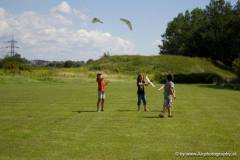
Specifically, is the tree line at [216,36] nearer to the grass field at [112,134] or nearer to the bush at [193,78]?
the bush at [193,78]

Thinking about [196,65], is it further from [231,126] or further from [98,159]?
[98,159]

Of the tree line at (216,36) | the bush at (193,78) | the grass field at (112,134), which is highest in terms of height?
the tree line at (216,36)

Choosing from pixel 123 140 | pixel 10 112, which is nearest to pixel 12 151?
pixel 123 140

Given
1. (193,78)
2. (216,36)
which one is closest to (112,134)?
(193,78)

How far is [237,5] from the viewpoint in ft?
360

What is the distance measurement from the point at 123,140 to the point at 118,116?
685 centimetres

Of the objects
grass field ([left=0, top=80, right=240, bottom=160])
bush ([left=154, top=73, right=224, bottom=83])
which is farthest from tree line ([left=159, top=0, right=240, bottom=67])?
grass field ([left=0, top=80, right=240, bottom=160])

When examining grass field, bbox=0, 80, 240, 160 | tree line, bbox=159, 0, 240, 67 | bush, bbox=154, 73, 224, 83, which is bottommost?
grass field, bbox=0, 80, 240, 160

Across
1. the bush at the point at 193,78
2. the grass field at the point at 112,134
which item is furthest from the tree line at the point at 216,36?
the grass field at the point at 112,134

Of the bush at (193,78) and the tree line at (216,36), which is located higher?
the tree line at (216,36)

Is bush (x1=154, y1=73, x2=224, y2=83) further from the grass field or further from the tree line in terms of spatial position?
the grass field

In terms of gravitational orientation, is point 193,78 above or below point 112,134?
above

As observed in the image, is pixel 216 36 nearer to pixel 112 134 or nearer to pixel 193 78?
pixel 193 78

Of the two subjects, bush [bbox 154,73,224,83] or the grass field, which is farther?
bush [bbox 154,73,224,83]
